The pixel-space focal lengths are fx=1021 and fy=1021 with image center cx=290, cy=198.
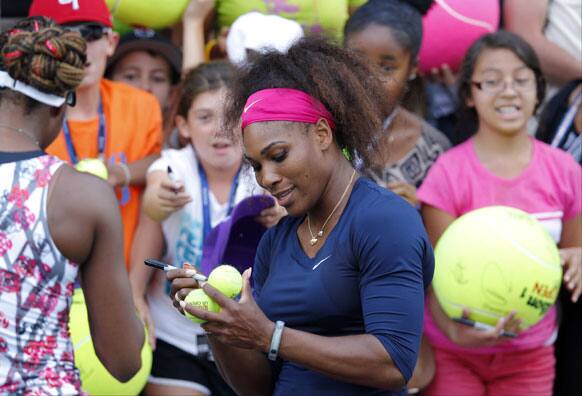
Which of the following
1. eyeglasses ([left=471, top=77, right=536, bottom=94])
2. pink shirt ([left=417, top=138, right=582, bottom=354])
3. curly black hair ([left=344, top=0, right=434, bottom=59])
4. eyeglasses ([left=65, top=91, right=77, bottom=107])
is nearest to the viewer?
eyeglasses ([left=65, top=91, right=77, bottom=107])

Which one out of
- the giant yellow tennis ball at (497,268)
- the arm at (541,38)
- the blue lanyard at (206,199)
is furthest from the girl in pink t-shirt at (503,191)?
the blue lanyard at (206,199)

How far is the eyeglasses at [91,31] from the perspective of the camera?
15.6ft

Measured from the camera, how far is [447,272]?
416 centimetres

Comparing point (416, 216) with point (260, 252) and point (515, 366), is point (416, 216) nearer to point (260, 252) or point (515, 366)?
point (260, 252)

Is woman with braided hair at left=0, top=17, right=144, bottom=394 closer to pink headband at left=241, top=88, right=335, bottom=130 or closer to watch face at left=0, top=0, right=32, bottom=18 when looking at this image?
pink headband at left=241, top=88, right=335, bottom=130

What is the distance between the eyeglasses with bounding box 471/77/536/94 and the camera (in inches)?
192

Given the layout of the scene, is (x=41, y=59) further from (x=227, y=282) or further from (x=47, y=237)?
(x=227, y=282)

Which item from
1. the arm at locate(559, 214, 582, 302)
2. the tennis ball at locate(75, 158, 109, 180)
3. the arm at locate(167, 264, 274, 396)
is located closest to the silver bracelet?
the arm at locate(167, 264, 274, 396)

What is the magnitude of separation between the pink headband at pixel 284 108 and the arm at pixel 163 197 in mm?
1423

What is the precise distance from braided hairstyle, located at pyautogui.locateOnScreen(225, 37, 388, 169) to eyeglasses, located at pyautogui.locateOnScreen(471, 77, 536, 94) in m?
1.76

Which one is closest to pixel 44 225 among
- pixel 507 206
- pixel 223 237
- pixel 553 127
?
pixel 223 237

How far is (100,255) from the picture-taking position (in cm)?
331

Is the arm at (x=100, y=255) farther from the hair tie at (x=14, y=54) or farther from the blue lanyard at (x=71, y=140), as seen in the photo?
the blue lanyard at (x=71, y=140)

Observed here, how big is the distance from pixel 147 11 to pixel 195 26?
266 mm
